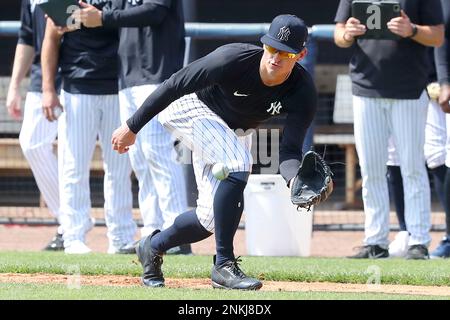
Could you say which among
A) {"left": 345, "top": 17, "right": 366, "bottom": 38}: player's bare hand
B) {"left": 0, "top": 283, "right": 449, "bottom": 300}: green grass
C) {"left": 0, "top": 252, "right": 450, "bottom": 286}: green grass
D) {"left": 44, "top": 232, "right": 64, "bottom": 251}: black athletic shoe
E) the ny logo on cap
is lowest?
{"left": 44, "top": 232, "right": 64, "bottom": 251}: black athletic shoe

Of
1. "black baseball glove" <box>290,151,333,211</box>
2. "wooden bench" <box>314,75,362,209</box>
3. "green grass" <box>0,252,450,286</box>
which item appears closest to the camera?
"black baseball glove" <box>290,151,333,211</box>

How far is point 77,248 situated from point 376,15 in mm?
2505

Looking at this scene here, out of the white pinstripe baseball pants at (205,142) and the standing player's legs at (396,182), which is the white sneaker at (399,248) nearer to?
the standing player's legs at (396,182)

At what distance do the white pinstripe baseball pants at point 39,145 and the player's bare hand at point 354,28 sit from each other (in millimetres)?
2227

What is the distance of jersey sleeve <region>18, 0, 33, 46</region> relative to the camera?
8.70 meters

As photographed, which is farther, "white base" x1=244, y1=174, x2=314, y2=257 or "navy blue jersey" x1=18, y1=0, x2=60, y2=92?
"navy blue jersey" x1=18, y1=0, x2=60, y2=92

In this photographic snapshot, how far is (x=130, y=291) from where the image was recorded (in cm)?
568

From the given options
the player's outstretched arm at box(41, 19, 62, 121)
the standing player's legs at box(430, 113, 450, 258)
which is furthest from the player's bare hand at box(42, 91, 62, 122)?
the standing player's legs at box(430, 113, 450, 258)

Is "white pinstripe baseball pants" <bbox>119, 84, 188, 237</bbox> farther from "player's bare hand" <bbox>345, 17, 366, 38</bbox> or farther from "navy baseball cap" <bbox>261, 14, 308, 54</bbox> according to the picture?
"navy baseball cap" <bbox>261, 14, 308, 54</bbox>

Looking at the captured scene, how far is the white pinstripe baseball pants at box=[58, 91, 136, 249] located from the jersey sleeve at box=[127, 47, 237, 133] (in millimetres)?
2372

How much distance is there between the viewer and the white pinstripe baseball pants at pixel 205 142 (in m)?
5.95

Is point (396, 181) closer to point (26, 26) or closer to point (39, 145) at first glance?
point (39, 145)

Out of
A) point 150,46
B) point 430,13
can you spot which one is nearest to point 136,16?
point 150,46
